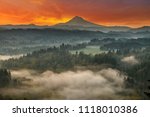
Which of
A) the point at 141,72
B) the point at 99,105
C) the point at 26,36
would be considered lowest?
the point at 99,105

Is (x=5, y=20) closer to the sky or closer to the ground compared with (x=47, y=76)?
closer to the sky

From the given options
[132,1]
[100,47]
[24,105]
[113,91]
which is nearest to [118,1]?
[132,1]

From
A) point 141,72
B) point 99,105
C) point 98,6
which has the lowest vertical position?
point 99,105

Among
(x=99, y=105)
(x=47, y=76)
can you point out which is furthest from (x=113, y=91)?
(x=47, y=76)

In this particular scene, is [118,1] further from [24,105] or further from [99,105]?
[24,105]

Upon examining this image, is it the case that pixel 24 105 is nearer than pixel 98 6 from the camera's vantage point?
Yes

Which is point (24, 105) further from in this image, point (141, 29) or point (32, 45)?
point (141, 29)
